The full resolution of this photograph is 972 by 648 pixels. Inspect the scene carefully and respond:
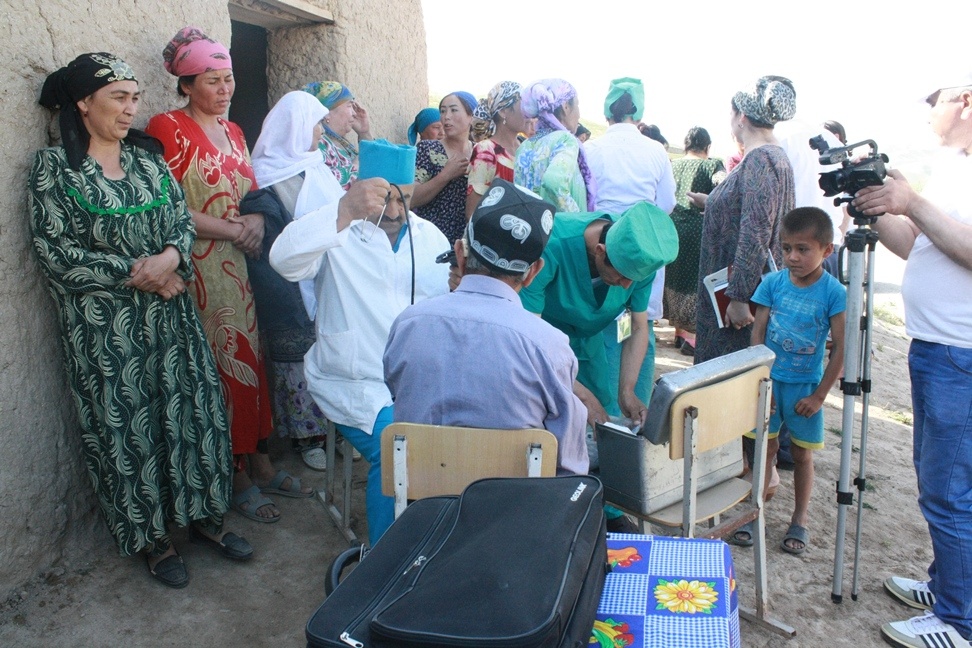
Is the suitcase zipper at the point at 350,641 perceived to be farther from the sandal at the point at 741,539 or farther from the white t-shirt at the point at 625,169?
the white t-shirt at the point at 625,169

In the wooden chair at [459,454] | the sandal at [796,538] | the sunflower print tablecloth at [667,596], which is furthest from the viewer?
the sandal at [796,538]

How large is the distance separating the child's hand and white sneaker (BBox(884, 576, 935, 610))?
0.76 m

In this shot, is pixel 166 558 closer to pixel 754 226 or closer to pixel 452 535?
pixel 452 535

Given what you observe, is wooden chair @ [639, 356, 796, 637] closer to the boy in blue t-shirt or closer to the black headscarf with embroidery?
the boy in blue t-shirt

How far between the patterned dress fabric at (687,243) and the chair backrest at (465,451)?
470 cm

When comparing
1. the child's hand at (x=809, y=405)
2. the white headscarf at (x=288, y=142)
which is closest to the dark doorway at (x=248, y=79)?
the white headscarf at (x=288, y=142)

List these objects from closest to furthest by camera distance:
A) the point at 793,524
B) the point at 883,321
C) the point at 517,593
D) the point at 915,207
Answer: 1. the point at 517,593
2. the point at 915,207
3. the point at 793,524
4. the point at 883,321

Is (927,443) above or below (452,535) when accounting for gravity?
below

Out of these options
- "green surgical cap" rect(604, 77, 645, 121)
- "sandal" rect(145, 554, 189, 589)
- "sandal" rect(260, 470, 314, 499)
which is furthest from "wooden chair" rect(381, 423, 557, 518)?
"green surgical cap" rect(604, 77, 645, 121)

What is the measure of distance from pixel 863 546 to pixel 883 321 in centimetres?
575

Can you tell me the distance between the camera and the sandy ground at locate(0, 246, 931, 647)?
2.71m

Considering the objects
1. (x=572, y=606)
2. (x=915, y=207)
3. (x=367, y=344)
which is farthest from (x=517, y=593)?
(x=915, y=207)

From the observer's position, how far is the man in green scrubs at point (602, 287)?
2633mm

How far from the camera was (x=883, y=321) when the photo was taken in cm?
857
